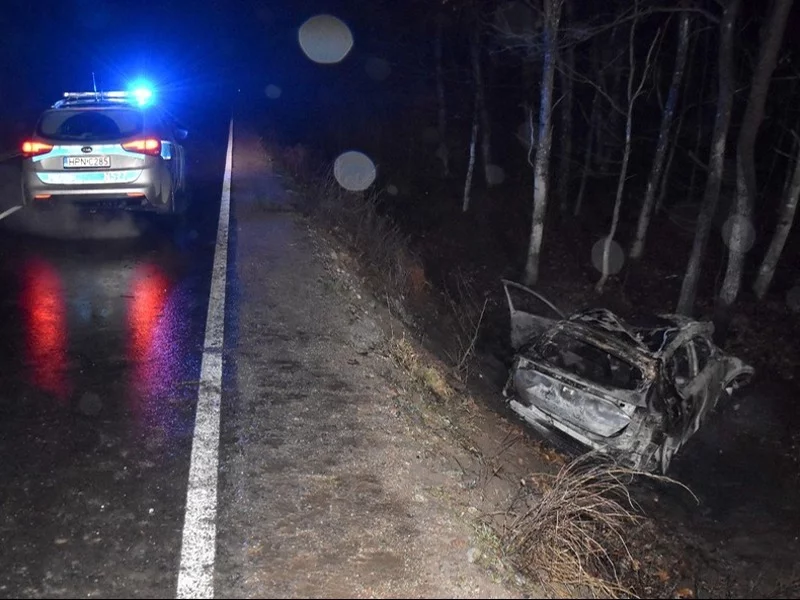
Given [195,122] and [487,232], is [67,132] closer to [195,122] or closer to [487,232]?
[487,232]

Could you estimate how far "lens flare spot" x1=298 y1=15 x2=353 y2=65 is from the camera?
3120cm

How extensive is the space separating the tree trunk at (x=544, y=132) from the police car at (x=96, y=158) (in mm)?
8263

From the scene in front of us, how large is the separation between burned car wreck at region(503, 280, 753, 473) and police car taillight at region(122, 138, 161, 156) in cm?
596

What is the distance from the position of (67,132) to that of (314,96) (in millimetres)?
28302

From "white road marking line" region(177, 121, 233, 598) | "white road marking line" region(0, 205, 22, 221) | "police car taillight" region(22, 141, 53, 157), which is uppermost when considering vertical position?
"police car taillight" region(22, 141, 53, 157)

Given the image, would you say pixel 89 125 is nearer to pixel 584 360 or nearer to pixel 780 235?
pixel 584 360

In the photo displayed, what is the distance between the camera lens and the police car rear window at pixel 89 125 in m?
8.39

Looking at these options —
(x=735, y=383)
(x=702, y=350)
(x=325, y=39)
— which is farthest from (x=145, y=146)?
(x=325, y=39)

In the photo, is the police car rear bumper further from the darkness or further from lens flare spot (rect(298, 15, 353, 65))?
lens flare spot (rect(298, 15, 353, 65))

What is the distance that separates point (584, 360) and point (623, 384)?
2.96 feet

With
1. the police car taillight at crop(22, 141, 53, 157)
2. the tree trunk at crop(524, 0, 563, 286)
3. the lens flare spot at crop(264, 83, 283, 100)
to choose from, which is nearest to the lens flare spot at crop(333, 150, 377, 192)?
the tree trunk at crop(524, 0, 563, 286)

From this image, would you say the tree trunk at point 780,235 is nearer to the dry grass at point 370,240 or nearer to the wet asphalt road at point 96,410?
the dry grass at point 370,240

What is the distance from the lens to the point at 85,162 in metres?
8.33

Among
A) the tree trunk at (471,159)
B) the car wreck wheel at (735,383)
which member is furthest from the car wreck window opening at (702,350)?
→ the tree trunk at (471,159)
